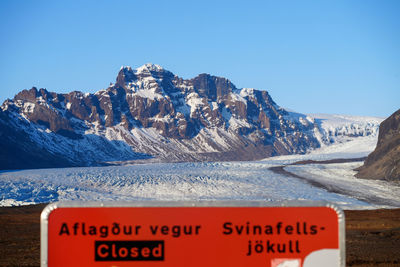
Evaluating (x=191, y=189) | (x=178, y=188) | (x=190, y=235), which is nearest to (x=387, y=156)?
(x=191, y=189)

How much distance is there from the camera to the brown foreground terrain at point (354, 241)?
16.6 metres

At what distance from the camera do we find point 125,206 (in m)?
4.63

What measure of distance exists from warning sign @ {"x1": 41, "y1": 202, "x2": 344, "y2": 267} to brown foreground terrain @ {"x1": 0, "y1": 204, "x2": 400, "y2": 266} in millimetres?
11917

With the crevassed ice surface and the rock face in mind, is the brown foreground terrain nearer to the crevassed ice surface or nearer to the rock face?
the crevassed ice surface

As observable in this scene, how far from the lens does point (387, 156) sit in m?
78.0

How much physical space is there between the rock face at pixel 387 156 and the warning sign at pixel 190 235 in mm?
69057

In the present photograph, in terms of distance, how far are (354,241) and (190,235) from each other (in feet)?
61.1

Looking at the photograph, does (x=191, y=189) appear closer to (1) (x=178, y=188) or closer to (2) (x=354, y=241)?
(1) (x=178, y=188)

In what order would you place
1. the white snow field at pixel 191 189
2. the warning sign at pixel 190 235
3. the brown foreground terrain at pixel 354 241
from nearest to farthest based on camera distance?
the warning sign at pixel 190 235 < the brown foreground terrain at pixel 354 241 < the white snow field at pixel 191 189

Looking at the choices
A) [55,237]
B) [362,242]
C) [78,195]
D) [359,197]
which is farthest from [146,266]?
[359,197]

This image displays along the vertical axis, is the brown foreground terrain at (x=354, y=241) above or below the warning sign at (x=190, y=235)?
below

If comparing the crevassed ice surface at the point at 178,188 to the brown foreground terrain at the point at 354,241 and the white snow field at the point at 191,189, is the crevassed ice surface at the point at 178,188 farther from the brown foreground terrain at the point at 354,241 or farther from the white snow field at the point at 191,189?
the brown foreground terrain at the point at 354,241

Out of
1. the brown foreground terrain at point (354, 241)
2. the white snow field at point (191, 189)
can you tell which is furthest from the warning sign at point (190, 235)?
the white snow field at point (191, 189)

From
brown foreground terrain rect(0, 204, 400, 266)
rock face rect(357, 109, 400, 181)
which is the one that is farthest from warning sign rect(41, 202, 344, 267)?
rock face rect(357, 109, 400, 181)
